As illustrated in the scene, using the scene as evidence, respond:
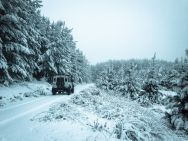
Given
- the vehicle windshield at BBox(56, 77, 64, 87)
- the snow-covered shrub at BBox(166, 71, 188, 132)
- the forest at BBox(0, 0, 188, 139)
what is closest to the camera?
the snow-covered shrub at BBox(166, 71, 188, 132)

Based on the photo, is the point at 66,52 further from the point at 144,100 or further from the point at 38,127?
the point at 38,127

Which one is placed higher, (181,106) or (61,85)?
(61,85)

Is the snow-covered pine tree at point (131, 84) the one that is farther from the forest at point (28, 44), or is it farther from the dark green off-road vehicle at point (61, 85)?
the forest at point (28, 44)

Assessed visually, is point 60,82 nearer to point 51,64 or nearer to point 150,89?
point 51,64

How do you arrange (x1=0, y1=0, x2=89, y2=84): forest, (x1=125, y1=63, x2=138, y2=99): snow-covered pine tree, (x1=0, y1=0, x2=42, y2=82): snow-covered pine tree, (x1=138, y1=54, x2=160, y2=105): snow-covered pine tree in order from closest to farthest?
(x1=0, y1=0, x2=42, y2=82): snow-covered pine tree < (x1=0, y1=0, x2=89, y2=84): forest < (x1=138, y1=54, x2=160, y2=105): snow-covered pine tree < (x1=125, y1=63, x2=138, y2=99): snow-covered pine tree

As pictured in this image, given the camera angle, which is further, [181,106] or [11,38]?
[11,38]

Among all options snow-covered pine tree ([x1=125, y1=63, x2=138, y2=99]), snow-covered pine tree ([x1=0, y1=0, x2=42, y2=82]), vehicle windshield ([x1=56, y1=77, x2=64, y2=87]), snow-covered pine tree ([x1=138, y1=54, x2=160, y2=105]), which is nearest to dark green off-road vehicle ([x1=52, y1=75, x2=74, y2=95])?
vehicle windshield ([x1=56, y1=77, x2=64, y2=87])

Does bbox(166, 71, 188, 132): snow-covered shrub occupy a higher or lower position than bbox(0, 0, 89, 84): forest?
lower

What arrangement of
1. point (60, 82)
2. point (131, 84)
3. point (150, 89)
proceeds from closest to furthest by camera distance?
point (150, 89) < point (60, 82) < point (131, 84)

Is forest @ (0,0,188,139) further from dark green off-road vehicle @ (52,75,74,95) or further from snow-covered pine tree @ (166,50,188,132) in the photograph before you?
dark green off-road vehicle @ (52,75,74,95)

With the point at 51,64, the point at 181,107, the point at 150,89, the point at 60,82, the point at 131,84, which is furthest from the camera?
the point at 51,64

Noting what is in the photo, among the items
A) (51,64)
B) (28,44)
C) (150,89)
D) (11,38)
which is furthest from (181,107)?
(51,64)

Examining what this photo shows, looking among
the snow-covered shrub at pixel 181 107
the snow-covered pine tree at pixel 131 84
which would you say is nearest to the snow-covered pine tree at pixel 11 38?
the snow-covered shrub at pixel 181 107


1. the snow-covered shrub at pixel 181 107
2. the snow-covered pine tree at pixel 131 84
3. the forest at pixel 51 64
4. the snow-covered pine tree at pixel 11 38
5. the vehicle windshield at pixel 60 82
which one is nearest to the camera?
the snow-covered shrub at pixel 181 107
